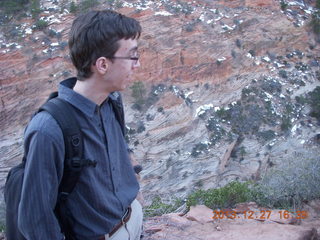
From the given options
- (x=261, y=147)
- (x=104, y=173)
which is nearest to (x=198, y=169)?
(x=261, y=147)

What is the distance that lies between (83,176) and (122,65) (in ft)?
1.54

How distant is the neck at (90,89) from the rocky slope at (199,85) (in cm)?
880

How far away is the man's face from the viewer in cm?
148

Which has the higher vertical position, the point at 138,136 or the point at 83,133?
the point at 83,133

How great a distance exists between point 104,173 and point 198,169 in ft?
31.5

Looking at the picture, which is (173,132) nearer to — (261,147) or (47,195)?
(261,147)

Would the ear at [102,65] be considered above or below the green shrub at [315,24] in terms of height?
above

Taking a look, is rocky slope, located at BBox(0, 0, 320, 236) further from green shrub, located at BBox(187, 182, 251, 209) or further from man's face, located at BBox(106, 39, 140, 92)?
man's face, located at BBox(106, 39, 140, 92)

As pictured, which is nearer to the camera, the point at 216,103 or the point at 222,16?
the point at 216,103

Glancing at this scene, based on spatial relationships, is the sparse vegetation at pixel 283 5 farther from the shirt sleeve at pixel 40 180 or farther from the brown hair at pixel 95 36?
the shirt sleeve at pixel 40 180

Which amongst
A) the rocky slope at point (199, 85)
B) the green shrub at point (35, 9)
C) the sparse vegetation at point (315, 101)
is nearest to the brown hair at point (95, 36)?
the rocky slope at point (199, 85)

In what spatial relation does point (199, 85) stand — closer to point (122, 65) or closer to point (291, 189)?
point (291, 189)

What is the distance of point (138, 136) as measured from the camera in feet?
37.2

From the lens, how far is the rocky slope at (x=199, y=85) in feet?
36.3
